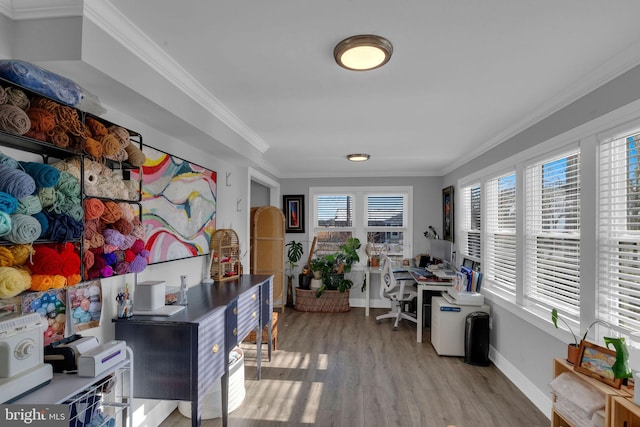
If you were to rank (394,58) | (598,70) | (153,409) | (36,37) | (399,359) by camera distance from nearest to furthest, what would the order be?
(36,37) → (394,58) → (598,70) → (153,409) → (399,359)

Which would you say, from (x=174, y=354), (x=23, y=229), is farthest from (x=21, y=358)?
(x=174, y=354)

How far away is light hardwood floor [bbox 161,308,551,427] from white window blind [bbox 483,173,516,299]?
0.93 meters

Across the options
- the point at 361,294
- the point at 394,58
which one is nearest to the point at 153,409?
the point at 394,58

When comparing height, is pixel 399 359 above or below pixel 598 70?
below

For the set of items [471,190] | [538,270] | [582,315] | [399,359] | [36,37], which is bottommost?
[399,359]

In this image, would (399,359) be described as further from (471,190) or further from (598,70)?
(598,70)

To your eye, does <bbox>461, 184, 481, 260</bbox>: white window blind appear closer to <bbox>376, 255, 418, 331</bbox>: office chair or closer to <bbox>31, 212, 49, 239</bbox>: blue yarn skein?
<bbox>376, 255, 418, 331</bbox>: office chair

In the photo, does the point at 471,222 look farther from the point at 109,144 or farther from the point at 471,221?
the point at 109,144

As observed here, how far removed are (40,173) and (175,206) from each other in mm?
1303

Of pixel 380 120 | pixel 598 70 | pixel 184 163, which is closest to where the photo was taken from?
pixel 598 70

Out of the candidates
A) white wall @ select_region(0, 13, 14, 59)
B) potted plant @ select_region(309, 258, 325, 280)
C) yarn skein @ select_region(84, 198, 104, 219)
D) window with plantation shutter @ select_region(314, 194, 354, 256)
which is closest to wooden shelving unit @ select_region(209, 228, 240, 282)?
yarn skein @ select_region(84, 198, 104, 219)

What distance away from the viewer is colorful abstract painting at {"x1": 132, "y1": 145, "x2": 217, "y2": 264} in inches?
91.4

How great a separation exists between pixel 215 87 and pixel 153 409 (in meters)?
2.32

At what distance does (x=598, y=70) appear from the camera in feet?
6.57
